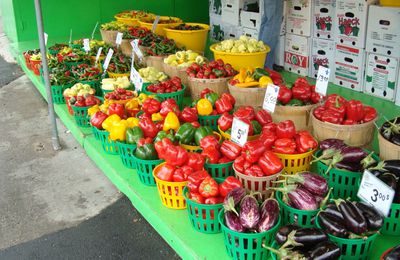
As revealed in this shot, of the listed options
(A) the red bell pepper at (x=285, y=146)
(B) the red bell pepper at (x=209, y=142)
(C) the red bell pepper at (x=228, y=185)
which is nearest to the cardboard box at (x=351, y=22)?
(A) the red bell pepper at (x=285, y=146)

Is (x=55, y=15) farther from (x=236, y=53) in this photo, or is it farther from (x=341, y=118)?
(x=341, y=118)

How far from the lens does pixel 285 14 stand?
5.48m

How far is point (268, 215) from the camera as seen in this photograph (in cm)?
185

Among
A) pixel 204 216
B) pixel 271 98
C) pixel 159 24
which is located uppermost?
pixel 159 24

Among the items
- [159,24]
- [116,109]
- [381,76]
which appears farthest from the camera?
A: [159,24]

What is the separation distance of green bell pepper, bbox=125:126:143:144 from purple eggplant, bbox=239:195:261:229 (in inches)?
43.1

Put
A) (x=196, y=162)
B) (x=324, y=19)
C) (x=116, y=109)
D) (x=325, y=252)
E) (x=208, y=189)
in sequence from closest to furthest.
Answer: (x=325, y=252) < (x=208, y=189) < (x=196, y=162) < (x=116, y=109) < (x=324, y=19)

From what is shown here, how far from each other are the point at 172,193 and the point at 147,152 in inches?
14.2

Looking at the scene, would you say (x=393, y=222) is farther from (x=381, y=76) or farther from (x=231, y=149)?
(x=381, y=76)

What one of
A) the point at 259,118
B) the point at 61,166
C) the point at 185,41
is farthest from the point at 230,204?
the point at 185,41

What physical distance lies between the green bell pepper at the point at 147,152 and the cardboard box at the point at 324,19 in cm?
312

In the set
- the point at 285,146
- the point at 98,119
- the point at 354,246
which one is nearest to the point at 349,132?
the point at 285,146

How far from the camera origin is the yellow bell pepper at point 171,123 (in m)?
2.90

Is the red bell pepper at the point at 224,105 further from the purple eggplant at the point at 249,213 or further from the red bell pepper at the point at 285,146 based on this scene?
the purple eggplant at the point at 249,213
